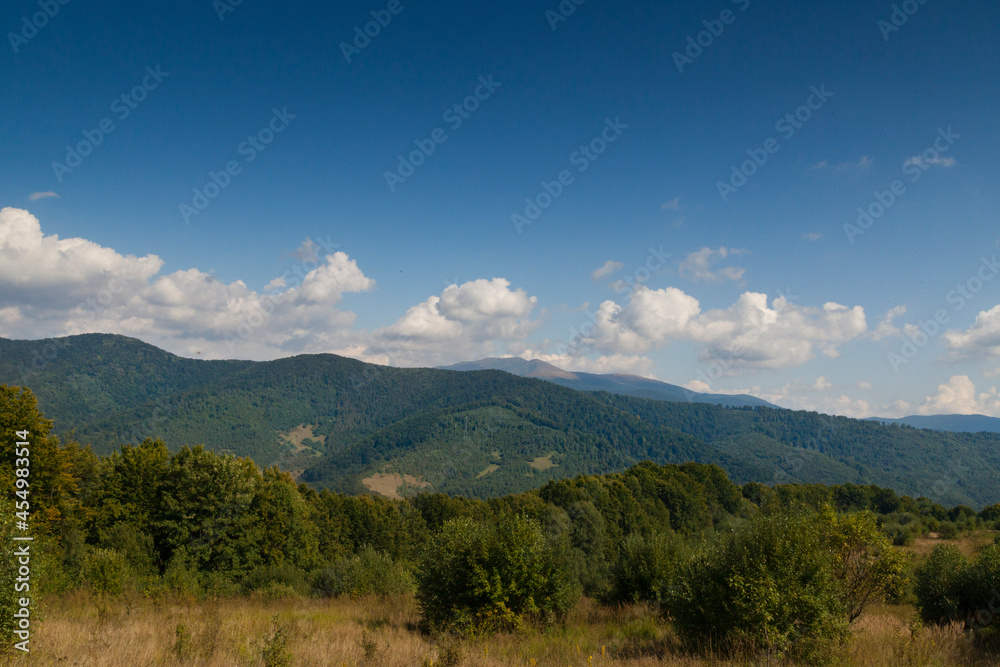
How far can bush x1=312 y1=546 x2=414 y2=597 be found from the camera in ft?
88.7

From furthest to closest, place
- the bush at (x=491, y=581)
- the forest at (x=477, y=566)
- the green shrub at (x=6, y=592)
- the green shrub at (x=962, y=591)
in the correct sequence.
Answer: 1. the bush at (x=491, y=581)
2. the green shrub at (x=962, y=591)
3. the forest at (x=477, y=566)
4. the green shrub at (x=6, y=592)

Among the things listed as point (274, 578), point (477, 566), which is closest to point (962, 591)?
point (477, 566)

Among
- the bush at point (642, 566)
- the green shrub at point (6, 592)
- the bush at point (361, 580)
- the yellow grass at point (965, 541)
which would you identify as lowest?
the yellow grass at point (965, 541)

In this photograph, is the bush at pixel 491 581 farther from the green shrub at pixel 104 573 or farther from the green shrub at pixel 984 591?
the green shrub at pixel 104 573

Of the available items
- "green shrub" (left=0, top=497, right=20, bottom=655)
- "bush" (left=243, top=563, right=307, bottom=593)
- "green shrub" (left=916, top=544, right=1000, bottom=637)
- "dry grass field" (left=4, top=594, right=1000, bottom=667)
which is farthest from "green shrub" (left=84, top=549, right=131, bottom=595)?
"green shrub" (left=916, top=544, right=1000, bottom=637)

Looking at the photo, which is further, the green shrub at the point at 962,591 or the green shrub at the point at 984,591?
the green shrub at the point at 962,591

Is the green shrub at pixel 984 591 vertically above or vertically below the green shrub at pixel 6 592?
below

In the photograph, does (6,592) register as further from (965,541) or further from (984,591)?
(965,541)

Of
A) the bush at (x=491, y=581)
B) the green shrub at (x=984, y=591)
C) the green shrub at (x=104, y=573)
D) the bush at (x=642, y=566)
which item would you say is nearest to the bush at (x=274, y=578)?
the green shrub at (x=104, y=573)

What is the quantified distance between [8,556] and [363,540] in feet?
247

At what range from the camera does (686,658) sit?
33.3 ft

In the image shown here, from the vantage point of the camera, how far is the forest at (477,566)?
10.0m

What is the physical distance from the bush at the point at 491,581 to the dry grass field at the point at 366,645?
80 centimetres

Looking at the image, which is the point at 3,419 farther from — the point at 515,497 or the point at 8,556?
the point at 515,497
